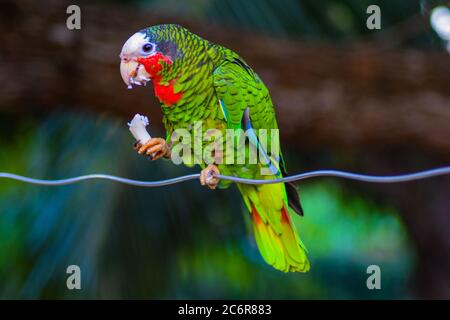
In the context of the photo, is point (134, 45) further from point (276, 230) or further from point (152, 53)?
point (276, 230)

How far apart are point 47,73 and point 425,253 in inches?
57.3

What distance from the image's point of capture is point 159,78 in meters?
0.97

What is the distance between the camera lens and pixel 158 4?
188cm

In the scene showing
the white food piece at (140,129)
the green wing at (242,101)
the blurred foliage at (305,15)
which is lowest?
the white food piece at (140,129)

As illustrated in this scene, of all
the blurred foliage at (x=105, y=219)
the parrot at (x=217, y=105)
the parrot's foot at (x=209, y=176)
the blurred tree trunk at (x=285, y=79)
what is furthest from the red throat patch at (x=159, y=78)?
the blurred foliage at (x=105, y=219)

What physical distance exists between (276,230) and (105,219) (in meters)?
0.98

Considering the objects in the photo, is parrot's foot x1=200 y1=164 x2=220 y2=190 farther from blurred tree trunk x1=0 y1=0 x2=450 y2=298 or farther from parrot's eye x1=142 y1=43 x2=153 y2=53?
blurred tree trunk x1=0 y1=0 x2=450 y2=298

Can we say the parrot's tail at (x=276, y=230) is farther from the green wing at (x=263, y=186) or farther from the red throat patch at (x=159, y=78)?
the red throat patch at (x=159, y=78)

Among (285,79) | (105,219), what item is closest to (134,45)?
(285,79)

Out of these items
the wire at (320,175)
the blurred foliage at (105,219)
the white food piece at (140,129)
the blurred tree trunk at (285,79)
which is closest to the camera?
the wire at (320,175)

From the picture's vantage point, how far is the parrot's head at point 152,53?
0.92m

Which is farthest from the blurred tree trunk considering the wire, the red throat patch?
the wire

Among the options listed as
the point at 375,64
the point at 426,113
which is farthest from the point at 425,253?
the point at 375,64
